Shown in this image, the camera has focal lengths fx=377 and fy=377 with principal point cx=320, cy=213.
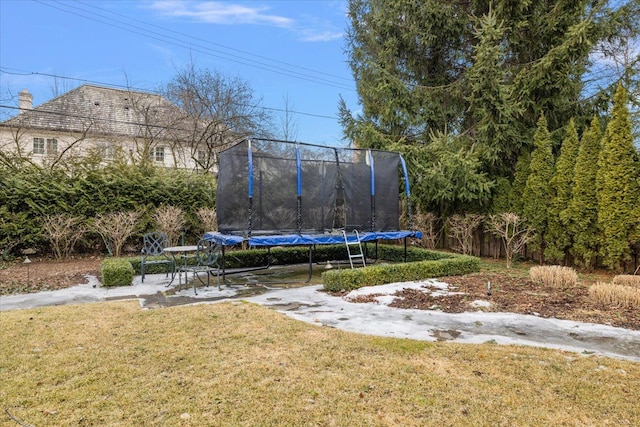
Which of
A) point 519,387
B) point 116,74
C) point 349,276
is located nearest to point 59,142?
point 116,74

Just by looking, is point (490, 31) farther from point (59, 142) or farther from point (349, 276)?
point (59, 142)

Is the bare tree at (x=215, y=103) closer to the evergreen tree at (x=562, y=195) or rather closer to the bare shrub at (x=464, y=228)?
the bare shrub at (x=464, y=228)

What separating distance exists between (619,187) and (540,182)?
5.43 feet

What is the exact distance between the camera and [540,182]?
29.1 ft

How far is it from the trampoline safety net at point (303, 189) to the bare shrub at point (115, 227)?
3450 millimetres

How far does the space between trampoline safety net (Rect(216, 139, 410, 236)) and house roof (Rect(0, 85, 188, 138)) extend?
1068cm

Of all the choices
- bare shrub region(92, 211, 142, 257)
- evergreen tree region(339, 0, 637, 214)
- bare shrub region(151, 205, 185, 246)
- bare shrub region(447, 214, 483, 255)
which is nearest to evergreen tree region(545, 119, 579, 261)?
evergreen tree region(339, 0, 637, 214)

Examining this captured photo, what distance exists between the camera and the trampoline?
697 centimetres

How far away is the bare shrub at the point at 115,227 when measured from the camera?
30.4 feet

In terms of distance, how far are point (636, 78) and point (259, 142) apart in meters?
8.61

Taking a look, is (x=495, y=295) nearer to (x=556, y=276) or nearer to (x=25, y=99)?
(x=556, y=276)

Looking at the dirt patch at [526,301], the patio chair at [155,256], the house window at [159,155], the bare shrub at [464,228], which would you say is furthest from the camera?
the house window at [159,155]

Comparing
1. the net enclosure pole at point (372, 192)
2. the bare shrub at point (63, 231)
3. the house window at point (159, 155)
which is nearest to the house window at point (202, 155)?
the house window at point (159, 155)

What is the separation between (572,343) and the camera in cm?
362
